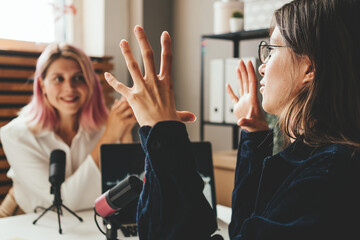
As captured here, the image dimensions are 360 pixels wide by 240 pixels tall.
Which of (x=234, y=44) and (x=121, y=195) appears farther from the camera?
(x=234, y=44)

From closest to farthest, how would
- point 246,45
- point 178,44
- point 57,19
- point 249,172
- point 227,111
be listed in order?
point 249,172, point 227,111, point 246,45, point 57,19, point 178,44

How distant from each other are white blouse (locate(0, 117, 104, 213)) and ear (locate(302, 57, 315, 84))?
1.05m

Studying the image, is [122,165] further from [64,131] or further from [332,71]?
[332,71]

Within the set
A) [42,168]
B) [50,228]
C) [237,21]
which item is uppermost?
[237,21]

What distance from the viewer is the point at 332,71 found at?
719mm

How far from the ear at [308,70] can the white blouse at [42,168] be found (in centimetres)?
105

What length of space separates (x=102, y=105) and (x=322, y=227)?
1.50 meters

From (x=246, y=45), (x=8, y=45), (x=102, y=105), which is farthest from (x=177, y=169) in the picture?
(x=8, y=45)

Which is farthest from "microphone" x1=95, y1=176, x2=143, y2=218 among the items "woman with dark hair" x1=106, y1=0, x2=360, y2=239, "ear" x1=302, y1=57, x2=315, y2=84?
"ear" x1=302, y1=57, x2=315, y2=84

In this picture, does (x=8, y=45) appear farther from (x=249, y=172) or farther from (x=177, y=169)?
(x=177, y=169)

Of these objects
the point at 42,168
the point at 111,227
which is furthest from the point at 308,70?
the point at 42,168

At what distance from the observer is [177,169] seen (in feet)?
2.21

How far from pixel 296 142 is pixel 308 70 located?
15 cm

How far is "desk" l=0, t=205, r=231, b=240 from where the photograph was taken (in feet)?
3.93
